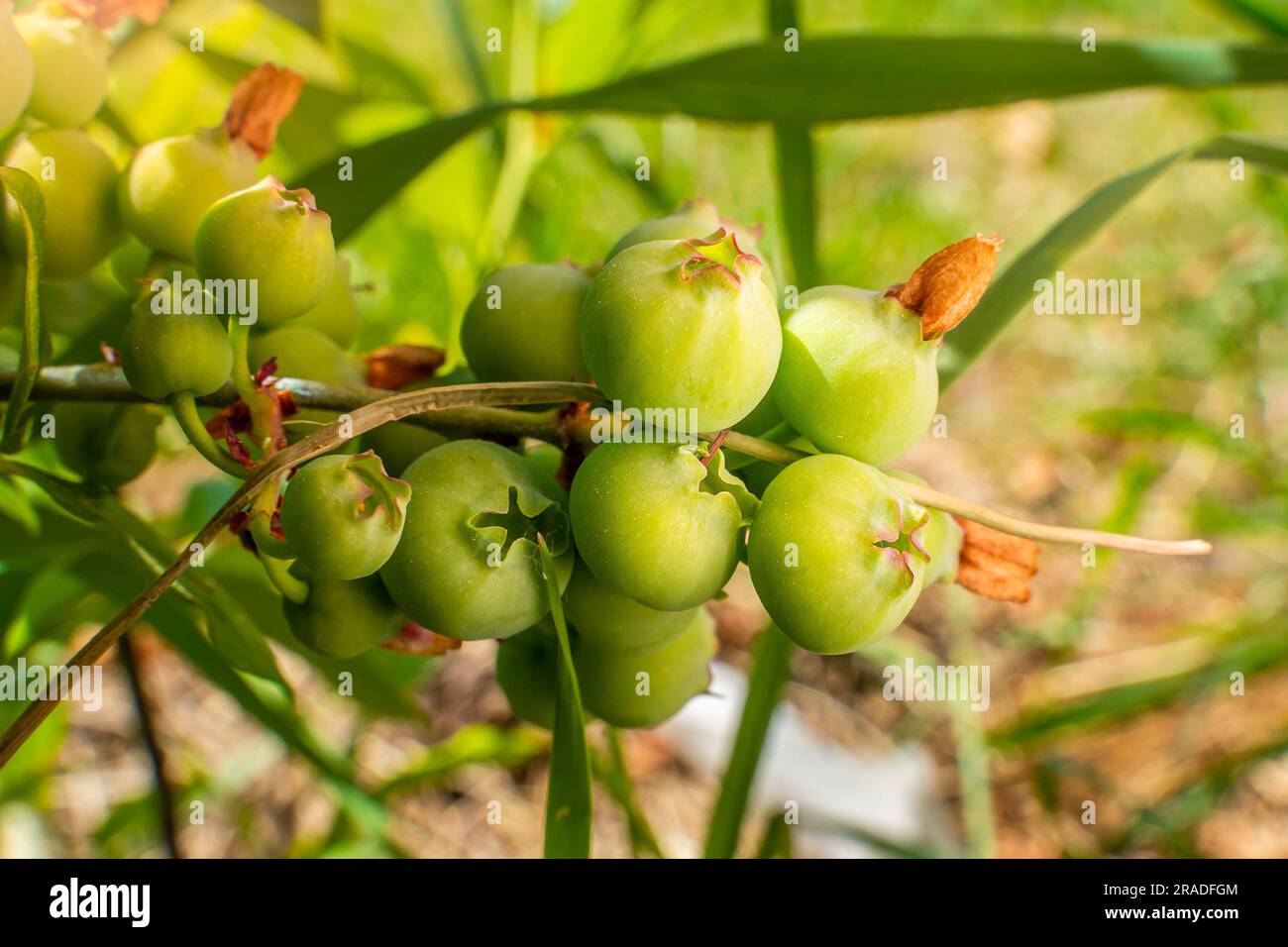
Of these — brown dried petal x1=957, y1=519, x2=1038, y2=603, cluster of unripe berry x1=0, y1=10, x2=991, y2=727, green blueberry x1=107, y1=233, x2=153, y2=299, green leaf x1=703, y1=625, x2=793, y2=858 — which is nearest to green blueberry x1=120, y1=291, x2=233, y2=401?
cluster of unripe berry x1=0, y1=10, x2=991, y2=727

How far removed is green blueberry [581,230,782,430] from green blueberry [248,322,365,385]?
0.17m

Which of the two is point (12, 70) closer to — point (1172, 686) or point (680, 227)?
point (680, 227)

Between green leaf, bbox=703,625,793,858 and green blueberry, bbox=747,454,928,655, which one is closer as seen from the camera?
green blueberry, bbox=747,454,928,655

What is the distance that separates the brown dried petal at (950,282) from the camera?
1.43 feet

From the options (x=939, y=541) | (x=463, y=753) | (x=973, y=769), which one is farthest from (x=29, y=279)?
(x=973, y=769)

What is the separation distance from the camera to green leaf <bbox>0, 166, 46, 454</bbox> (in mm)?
435

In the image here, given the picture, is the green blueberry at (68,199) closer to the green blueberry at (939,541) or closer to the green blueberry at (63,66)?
the green blueberry at (63,66)

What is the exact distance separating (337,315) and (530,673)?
224 millimetres

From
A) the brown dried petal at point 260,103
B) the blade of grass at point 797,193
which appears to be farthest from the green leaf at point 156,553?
the blade of grass at point 797,193

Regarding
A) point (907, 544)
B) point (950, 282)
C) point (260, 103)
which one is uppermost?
point (260, 103)

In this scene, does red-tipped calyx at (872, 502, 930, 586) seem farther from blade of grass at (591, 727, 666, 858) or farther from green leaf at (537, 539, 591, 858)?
Answer: blade of grass at (591, 727, 666, 858)

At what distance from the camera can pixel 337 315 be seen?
57 cm

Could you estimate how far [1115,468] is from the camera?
2.11 metres
